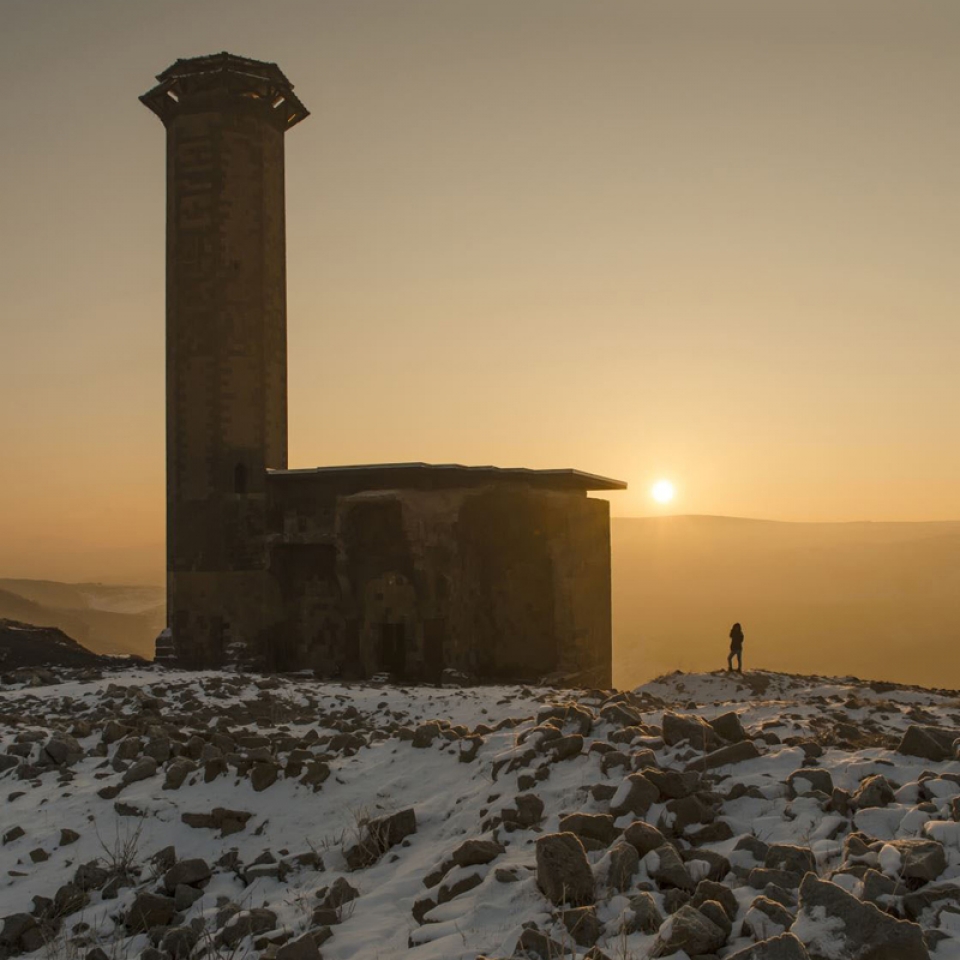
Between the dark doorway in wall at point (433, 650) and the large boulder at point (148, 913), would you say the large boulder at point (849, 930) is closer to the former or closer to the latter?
the large boulder at point (148, 913)

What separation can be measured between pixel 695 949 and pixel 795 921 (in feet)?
1.54

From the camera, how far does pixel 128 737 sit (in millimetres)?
9195

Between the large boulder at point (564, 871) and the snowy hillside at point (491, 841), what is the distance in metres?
0.01

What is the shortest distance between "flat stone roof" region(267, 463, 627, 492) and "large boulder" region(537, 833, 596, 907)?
15.8 meters

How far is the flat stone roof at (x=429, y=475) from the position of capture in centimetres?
2088

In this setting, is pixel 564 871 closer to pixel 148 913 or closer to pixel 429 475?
pixel 148 913

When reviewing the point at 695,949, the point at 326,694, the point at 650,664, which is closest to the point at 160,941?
the point at 695,949

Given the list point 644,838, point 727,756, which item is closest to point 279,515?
point 727,756

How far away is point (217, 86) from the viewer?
23484 mm

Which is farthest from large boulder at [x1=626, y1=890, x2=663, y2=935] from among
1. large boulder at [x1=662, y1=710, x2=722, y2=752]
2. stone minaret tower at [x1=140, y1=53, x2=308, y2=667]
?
stone minaret tower at [x1=140, y1=53, x2=308, y2=667]

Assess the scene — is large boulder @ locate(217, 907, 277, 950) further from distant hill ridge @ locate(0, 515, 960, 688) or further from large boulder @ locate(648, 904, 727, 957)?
distant hill ridge @ locate(0, 515, 960, 688)

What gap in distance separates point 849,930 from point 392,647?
1798cm

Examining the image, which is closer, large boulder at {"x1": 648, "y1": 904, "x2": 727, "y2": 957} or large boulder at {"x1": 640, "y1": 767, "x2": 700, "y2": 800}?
large boulder at {"x1": 648, "y1": 904, "x2": 727, "y2": 957}

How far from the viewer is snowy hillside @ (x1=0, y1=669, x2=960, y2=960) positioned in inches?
172
